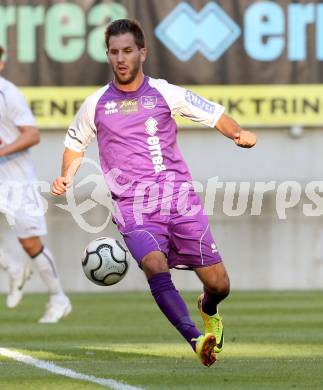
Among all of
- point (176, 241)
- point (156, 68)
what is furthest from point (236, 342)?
point (156, 68)

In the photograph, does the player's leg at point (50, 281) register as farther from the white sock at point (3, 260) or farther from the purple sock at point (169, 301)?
the purple sock at point (169, 301)

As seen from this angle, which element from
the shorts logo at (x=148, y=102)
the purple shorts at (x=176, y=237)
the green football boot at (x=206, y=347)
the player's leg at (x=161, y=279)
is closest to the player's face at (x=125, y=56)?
the shorts logo at (x=148, y=102)

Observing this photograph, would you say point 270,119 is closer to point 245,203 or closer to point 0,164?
point 245,203

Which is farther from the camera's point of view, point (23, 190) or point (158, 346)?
point (23, 190)

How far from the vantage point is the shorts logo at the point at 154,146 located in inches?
376

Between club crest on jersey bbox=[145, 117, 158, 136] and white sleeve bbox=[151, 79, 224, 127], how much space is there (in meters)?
0.16

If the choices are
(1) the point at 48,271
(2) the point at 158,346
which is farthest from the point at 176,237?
(1) the point at 48,271

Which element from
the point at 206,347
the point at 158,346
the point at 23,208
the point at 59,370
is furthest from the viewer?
the point at 23,208

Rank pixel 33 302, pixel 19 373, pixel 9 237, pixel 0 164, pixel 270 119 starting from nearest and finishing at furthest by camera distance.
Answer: pixel 19 373 → pixel 0 164 → pixel 33 302 → pixel 9 237 → pixel 270 119

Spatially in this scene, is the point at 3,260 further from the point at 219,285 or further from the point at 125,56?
the point at 125,56

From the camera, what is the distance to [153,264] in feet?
29.9

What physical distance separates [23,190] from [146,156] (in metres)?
4.81

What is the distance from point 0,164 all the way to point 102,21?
678cm

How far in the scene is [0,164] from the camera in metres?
14.2
